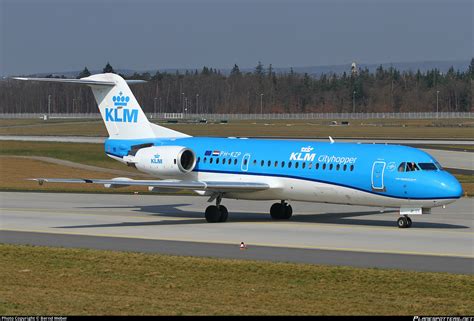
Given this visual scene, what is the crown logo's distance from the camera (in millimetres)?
38625

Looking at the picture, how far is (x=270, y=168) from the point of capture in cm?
3394

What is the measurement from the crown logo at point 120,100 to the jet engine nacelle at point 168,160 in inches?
126

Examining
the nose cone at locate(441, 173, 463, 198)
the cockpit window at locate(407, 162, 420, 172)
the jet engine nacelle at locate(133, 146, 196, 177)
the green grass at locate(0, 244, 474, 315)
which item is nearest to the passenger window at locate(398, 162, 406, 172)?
the cockpit window at locate(407, 162, 420, 172)

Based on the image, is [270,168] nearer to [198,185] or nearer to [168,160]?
[198,185]

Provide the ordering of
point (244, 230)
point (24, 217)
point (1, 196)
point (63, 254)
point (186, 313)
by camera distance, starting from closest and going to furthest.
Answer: point (186, 313) < point (63, 254) < point (244, 230) < point (24, 217) < point (1, 196)

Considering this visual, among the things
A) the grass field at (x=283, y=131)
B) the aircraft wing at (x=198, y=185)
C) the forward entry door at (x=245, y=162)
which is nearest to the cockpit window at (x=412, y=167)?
the aircraft wing at (x=198, y=185)

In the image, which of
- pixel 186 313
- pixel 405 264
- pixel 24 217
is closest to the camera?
pixel 186 313

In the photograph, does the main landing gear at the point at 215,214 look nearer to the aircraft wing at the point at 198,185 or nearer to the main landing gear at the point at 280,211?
the aircraft wing at the point at 198,185

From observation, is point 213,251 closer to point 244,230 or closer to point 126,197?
point 244,230

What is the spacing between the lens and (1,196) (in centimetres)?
4428

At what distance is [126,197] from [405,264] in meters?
23.8

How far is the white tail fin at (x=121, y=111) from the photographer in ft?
125

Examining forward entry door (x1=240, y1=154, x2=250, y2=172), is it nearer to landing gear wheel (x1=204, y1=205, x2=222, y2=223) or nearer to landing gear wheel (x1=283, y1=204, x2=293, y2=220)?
landing gear wheel (x1=204, y1=205, x2=222, y2=223)

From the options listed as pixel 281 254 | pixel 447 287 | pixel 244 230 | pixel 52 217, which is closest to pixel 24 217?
pixel 52 217
